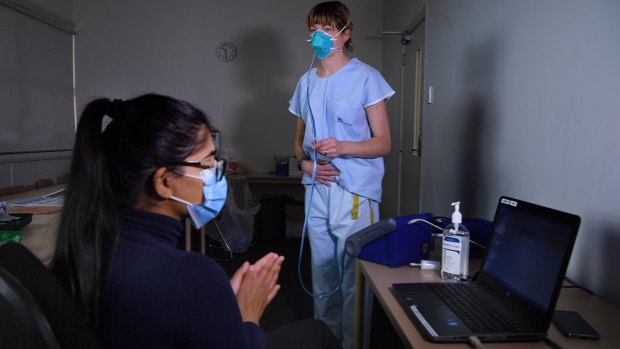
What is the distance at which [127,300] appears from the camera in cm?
74

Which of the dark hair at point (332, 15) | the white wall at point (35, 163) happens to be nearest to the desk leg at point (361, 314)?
the dark hair at point (332, 15)

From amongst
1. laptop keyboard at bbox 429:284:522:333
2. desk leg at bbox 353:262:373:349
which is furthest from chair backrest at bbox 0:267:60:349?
desk leg at bbox 353:262:373:349

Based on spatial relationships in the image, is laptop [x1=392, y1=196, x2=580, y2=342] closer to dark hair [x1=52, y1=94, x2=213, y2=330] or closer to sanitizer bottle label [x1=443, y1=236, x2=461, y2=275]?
sanitizer bottle label [x1=443, y1=236, x2=461, y2=275]

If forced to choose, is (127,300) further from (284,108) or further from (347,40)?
(284,108)

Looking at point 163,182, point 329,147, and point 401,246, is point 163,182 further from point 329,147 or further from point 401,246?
point 329,147

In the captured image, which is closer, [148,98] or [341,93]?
[148,98]

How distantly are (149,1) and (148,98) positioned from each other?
14.9 feet

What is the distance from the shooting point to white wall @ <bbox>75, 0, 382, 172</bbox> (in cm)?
483

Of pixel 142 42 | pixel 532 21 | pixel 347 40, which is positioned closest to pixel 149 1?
pixel 142 42

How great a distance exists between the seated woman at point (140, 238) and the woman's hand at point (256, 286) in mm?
81

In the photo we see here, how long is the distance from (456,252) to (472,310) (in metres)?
0.25

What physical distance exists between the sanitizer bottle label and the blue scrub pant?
546 millimetres

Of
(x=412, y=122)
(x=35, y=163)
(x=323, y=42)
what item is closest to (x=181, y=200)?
(x=323, y=42)

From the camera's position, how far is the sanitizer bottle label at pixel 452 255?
4.10 feet
